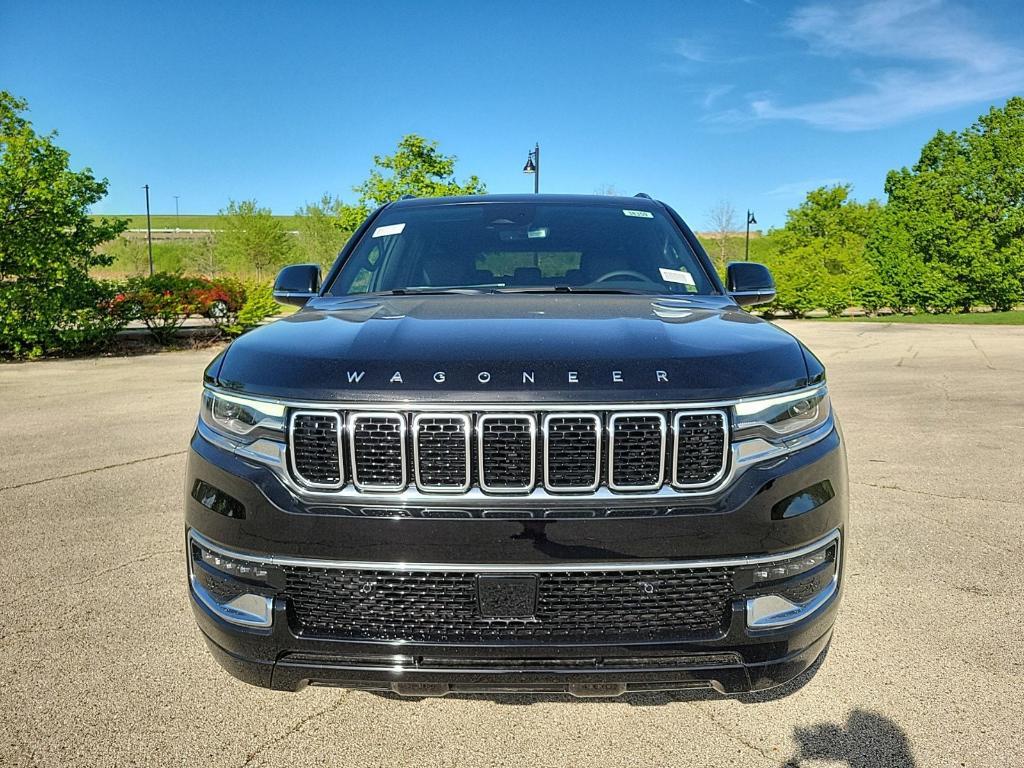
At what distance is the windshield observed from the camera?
11.6 ft

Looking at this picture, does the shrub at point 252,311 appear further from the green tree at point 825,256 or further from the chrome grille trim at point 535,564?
the green tree at point 825,256

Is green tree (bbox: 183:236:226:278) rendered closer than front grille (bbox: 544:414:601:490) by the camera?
No

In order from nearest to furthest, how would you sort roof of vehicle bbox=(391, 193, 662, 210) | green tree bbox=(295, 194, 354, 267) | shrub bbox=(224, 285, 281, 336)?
1. roof of vehicle bbox=(391, 193, 662, 210)
2. shrub bbox=(224, 285, 281, 336)
3. green tree bbox=(295, 194, 354, 267)

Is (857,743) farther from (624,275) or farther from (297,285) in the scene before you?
(297,285)

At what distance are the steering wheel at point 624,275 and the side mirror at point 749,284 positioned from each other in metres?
0.41

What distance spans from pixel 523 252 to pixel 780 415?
175 cm

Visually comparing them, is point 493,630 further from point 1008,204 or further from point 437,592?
point 1008,204

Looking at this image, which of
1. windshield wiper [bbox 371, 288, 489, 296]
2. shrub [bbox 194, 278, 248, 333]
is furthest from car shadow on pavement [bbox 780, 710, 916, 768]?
shrub [bbox 194, 278, 248, 333]

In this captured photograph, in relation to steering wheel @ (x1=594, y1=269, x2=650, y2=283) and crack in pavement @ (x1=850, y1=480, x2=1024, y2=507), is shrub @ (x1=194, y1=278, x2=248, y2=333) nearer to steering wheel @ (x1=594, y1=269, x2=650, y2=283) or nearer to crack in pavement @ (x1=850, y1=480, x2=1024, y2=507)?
crack in pavement @ (x1=850, y1=480, x2=1024, y2=507)

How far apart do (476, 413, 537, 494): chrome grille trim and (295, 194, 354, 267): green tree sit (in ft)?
142

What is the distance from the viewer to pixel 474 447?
212 centimetres

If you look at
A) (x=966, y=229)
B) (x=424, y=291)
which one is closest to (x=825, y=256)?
(x=966, y=229)

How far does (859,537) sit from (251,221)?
170ft

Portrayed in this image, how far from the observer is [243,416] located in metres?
2.30
